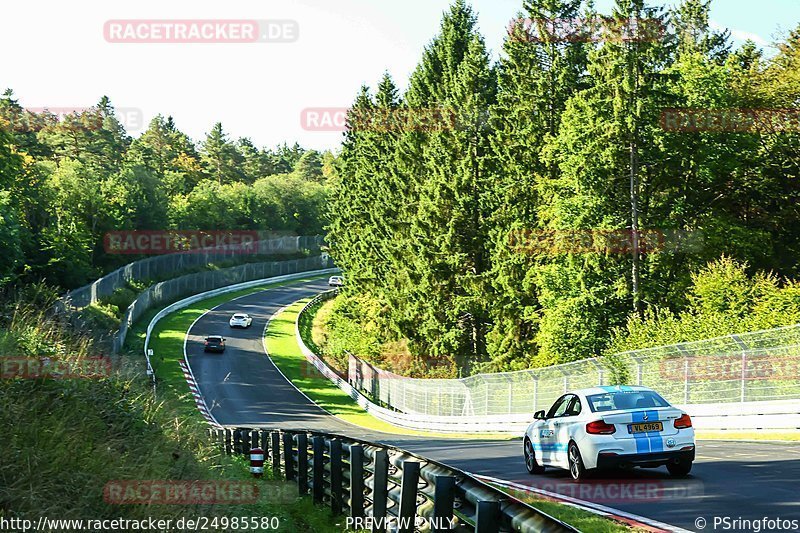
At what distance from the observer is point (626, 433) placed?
13.9 metres

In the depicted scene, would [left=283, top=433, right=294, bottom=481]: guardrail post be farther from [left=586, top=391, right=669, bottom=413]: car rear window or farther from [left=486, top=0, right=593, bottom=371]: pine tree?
[left=486, top=0, right=593, bottom=371]: pine tree

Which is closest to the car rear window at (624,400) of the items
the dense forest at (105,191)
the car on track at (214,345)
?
the dense forest at (105,191)

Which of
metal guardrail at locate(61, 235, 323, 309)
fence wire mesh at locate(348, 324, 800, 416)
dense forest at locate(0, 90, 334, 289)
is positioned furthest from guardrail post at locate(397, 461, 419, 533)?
metal guardrail at locate(61, 235, 323, 309)

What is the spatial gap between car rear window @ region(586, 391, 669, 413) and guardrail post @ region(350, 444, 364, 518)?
14.3ft

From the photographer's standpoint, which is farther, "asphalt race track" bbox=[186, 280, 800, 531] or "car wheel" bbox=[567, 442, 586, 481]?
"car wheel" bbox=[567, 442, 586, 481]

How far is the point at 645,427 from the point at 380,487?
4927 mm

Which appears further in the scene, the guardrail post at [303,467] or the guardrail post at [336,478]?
the guardrail post at [303,467]

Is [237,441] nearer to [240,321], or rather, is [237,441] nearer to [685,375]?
[685,375]

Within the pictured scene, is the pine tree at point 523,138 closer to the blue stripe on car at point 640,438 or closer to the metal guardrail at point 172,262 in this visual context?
the metal guardrail at point 172,262

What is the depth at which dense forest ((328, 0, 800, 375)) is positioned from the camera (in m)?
43.7

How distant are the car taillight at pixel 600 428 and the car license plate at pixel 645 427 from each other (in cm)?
26

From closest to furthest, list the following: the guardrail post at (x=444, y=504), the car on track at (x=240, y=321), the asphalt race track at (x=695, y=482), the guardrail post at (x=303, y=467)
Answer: the guardrail post at (x=444, y=504) < the asphalt race track at (x=695, y=482) < the guardrail post at (x=303, y=467) < the car on track at (x=240, y=321)

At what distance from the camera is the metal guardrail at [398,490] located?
22.7 feet

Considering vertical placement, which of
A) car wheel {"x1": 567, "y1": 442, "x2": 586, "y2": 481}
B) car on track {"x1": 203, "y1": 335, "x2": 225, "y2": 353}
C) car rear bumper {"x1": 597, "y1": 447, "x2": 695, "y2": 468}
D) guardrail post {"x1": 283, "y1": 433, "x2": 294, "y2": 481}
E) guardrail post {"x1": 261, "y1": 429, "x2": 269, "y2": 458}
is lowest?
car on track {"x1": 203, "y1": 335, "x2": 225, "y2": 353}
